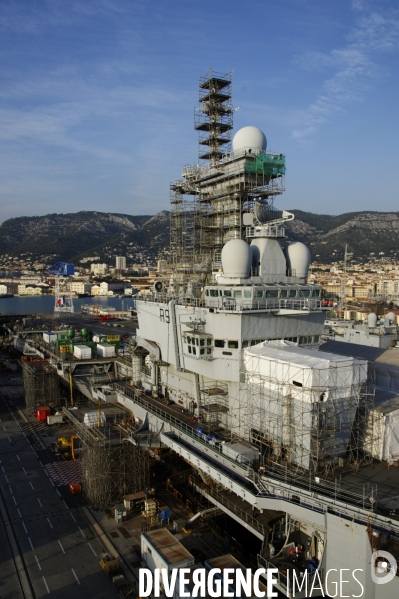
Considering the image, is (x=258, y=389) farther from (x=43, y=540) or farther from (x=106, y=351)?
(x=106, y=351)

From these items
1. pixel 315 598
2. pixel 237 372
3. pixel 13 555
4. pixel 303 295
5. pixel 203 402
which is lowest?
pixel 13 555

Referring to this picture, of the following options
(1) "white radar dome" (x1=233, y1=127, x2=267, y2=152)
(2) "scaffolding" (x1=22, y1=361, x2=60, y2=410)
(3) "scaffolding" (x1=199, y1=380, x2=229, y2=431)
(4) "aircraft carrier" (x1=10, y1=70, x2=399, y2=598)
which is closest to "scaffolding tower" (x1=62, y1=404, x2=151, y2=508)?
(4) "aircraft carrier" (x1=10, y1=70, x2=399, y2=598)

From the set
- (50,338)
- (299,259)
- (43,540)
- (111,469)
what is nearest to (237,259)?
(299,259)

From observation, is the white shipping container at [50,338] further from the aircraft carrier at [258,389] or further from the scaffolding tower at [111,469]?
the scaffolding tower at [111,469]

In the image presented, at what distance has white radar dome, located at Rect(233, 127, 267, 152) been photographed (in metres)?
28.6

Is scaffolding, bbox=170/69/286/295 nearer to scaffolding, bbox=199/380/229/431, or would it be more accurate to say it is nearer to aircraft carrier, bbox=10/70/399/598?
aircraft carrier, bbox=10/70/399/598

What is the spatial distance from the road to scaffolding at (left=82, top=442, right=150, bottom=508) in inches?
47.1

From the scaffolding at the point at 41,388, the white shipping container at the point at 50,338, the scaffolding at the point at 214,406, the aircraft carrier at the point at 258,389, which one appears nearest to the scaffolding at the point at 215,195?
the aircraft carrier at the point at 258,389

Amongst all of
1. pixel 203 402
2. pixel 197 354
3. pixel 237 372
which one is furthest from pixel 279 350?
pixel 203 402

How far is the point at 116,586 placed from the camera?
18.0m

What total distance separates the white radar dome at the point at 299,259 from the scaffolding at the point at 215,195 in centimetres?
301

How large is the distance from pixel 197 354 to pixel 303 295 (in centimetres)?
619

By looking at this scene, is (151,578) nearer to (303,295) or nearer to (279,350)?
(279,350)

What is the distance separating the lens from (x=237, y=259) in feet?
79.4
